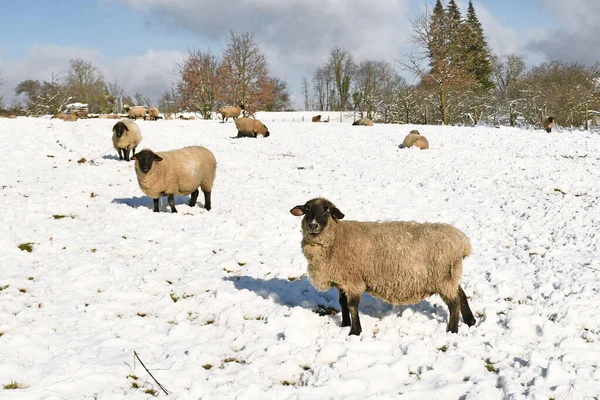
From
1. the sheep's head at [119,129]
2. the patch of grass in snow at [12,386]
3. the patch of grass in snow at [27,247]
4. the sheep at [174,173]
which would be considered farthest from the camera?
the sheep's head at [119,129]

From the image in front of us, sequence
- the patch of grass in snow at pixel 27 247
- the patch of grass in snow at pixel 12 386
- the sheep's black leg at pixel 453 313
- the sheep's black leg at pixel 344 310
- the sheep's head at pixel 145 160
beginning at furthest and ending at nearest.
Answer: the sheep's head at pixel 145 160, the patch of grass in snow at pixel 27 247, the sheep's black leg at pixel 344 310, the sheep's black leg at pixel 453 313, the patch of grass in snow at pixel 12 386

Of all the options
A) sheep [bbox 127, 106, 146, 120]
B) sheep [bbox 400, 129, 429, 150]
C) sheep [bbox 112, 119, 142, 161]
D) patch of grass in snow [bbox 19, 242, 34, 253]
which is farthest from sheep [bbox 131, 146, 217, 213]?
sheep [bbox 127, 106, 146, 120]

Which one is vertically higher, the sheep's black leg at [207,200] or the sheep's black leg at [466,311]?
the sheep's black leg at [207,200]

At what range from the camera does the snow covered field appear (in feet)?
14.8

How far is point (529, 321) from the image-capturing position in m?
5.68

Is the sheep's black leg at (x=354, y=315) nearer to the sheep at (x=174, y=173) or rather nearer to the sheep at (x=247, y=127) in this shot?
the sheep at (x=174, y=173)

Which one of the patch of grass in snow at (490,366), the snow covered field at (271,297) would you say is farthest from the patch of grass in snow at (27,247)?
the patch of grass in snow at (490,366)

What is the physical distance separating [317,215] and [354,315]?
1.48m

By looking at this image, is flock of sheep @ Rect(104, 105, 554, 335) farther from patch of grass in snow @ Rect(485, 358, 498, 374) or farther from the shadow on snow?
patch of grass in snow @ Rect(485, 358, 498, 374)

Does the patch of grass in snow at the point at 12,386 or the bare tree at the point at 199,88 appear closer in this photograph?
the patch of grass in snow at the point at 12,386

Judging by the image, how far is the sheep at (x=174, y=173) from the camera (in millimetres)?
11431

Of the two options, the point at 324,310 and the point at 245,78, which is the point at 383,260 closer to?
the point at 324,310

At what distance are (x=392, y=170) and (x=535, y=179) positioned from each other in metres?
5.38

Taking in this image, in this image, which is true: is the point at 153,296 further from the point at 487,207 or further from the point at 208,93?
the point at 208,93
